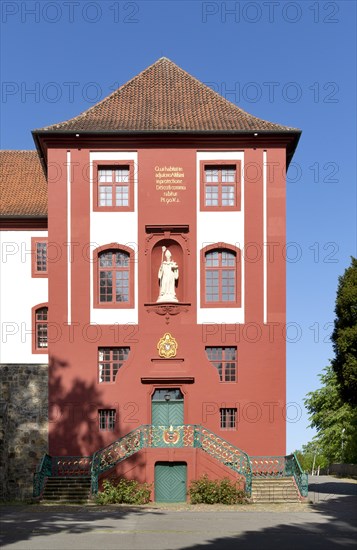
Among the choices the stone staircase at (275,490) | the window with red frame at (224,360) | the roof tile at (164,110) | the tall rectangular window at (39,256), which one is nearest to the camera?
the stone staircase at (275,490)

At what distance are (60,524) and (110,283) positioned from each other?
11.9 meters

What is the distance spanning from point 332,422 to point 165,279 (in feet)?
130

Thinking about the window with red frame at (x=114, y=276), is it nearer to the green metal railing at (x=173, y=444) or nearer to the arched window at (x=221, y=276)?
the arched window at (x=221, y=276)

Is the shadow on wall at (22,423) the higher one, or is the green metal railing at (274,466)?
the shadow on wall at (22,423)

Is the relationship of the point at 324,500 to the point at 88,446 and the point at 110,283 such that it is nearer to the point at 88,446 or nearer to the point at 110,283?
the point at 88,446

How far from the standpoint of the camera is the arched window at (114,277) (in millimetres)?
34719

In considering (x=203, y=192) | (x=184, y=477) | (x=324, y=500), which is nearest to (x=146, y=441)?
(x=184, y=477)

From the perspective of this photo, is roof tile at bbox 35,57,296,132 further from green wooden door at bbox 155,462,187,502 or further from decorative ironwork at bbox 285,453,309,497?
green wooden door at bbox 155,462,187,502

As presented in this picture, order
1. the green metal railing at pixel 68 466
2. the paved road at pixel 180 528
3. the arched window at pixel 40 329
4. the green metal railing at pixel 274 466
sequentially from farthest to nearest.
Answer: the arched window at pixel 40 329 → the green metal railing at pixel 68 466 → the green metal railing at pixel 274 466 → the paved road at pixel 180 528

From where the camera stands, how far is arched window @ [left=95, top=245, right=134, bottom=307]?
34.7 m

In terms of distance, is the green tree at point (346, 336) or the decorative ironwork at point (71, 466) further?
the green tree at point (346, 336)

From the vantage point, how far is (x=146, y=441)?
32.8 metres

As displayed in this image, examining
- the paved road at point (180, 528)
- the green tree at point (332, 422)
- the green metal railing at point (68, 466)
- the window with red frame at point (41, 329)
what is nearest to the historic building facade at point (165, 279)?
the green metal railing at point (68, 466)

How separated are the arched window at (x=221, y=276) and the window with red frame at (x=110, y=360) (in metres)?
3.45
